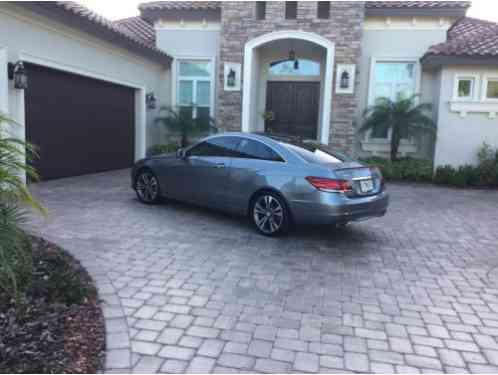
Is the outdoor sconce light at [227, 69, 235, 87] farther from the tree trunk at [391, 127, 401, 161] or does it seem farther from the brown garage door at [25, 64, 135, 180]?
the tree trunk at [391, 127, 401, 161]

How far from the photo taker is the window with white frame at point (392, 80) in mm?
13578

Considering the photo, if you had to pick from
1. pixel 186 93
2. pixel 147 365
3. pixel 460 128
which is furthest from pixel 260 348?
pixel 186 93

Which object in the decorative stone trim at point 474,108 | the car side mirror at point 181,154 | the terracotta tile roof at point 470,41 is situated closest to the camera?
the car side mirror at point 181,154

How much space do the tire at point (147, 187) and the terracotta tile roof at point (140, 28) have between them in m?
8.35

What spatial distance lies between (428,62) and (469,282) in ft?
31.5

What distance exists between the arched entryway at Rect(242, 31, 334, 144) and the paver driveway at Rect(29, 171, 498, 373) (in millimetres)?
7443

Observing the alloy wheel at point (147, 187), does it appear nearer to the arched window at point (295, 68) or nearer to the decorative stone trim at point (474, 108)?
the arched window at point (295, 68)

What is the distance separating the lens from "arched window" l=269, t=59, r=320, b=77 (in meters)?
14.5

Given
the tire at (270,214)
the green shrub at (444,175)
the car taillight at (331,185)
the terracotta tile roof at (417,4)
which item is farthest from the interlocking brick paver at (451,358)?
the terracotta tile roof at (417,4)

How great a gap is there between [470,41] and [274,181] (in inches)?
391

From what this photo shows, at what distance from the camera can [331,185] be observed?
18.3ft

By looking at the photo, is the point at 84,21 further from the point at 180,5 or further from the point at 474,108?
the point at 474,108

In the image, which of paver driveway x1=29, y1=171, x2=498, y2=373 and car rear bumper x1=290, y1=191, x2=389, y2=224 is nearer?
paver driveway x1=29, y1=171, x2=498, y2=373

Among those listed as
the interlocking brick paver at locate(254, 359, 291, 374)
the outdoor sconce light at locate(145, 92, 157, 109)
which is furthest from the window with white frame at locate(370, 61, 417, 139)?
the interlocking brick paver at locate(254, 359, 291, 374)
